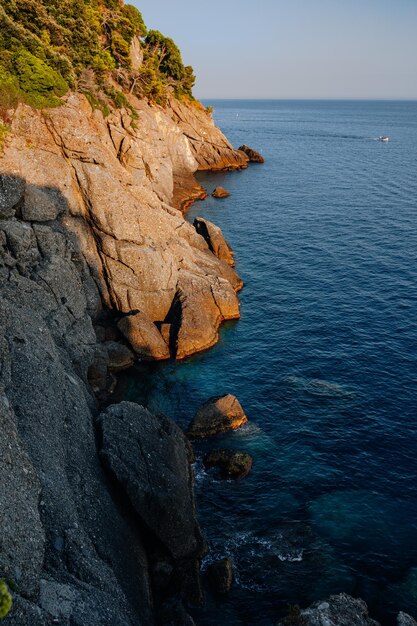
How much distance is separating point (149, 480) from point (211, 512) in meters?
5.81

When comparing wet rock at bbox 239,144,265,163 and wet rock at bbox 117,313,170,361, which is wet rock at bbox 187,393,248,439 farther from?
wet rock at bbox 239,144,265,163

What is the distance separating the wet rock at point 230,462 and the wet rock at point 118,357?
13.2 meters

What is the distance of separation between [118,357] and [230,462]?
1543 centimetres

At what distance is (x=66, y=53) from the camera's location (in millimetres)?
52625

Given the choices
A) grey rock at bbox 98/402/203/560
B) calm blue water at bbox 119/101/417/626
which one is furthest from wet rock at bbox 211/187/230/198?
grey rock at bbox 98/402/203/560

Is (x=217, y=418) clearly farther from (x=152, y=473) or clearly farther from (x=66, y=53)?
(x=66, y=53)

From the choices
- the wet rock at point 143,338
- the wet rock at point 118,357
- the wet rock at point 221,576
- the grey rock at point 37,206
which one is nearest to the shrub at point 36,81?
the grey rock at point 37,206

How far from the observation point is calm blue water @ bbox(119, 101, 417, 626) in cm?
2519

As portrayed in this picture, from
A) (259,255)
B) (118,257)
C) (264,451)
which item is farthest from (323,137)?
(264,451)

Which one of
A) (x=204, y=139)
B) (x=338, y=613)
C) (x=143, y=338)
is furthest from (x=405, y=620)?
(x=204, y=139)

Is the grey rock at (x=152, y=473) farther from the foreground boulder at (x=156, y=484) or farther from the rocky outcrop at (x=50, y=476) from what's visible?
the rocky outcrop at (x=50, y=476)

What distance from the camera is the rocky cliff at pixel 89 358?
1800cm

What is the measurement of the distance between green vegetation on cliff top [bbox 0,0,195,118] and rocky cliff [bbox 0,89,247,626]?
6.80ft

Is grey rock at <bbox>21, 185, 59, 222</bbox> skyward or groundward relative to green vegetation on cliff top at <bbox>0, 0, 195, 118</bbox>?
groundward
